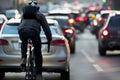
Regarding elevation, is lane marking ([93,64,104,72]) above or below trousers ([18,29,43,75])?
below

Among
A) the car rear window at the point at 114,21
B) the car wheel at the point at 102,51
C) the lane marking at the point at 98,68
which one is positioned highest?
the car rear window at the point at 114,21

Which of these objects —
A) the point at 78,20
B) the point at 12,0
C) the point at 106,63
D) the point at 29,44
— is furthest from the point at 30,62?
the point at 12,0

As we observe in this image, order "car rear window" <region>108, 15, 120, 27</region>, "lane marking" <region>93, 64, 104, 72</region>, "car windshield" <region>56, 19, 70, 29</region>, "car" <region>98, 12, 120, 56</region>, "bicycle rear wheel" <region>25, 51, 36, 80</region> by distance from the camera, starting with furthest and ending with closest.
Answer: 1. "car windshield" <region>56, 19, 70, 29</region>
2. "car rear window" <region>108, 15, 120, 27</region>
3. "car" <region>98, 12, 120, 56</region>
4. "lane marking" <region>93, 64, 104, 72</region>
5. "bicycle rear wheel" <region>25, 51, 36, 80</region>

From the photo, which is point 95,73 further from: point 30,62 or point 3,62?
point 30,62

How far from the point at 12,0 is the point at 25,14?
150 ft

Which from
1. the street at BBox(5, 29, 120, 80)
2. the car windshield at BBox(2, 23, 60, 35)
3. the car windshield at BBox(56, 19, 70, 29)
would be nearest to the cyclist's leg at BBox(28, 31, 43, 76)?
the car windshield at BBox(2, 23, 60, 35)

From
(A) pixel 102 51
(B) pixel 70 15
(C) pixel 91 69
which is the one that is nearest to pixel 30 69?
(C) pixel 91 69

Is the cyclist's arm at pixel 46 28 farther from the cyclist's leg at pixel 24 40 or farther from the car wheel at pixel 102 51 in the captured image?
the car wheel at pixel 102 51

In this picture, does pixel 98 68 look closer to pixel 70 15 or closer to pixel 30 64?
pixel 30 64

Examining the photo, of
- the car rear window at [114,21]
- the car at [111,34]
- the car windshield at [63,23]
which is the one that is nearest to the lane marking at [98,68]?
the car at [111,34]

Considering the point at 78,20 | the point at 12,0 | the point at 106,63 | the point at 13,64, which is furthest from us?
the point at 12,0

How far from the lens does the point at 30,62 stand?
12.2 meters

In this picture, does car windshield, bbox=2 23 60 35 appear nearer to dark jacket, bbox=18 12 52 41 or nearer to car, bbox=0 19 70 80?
car, bbox=0 19 70 80

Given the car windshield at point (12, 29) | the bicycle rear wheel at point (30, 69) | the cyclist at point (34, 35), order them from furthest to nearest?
the car windshield at point (12, 29) → the bicycle rear wheel at point (30, 69) → the cyclist at point (34, 35)
